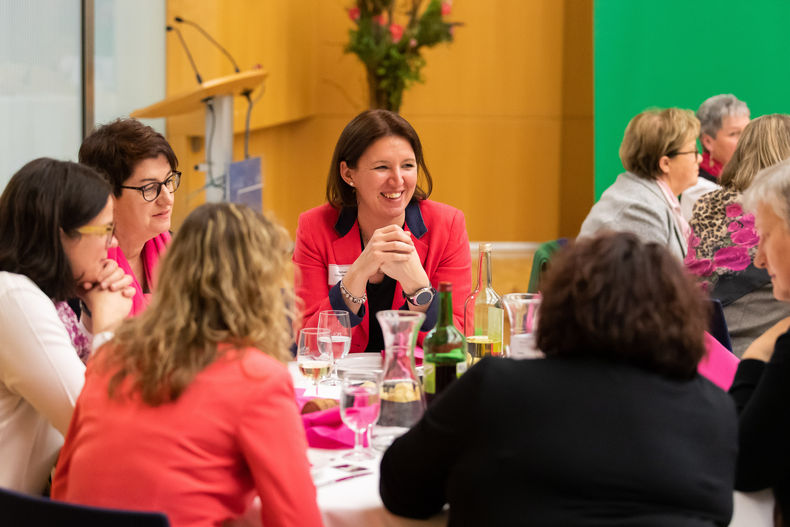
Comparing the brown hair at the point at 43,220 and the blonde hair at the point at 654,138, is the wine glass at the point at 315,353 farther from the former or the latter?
the blonde hair at the point at 654,138

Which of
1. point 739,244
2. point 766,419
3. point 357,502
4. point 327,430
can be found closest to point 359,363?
point 327,430

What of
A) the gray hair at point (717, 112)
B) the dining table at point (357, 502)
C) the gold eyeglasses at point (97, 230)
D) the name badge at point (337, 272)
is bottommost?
the dining table at point (357, 502)

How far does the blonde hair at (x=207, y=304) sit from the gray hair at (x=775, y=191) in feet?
3.28

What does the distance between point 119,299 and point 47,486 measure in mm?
438

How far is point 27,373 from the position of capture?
164 centimetres

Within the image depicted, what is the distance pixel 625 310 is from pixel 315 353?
93 centimetres

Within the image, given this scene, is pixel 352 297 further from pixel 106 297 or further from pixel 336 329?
pixel 106 297

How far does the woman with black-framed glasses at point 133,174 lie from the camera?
2422 millimetres

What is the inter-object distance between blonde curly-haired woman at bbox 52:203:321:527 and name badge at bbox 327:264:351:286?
1288mm

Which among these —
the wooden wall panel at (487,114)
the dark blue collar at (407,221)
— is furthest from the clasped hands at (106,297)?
the wooden wall panel at (487,114)

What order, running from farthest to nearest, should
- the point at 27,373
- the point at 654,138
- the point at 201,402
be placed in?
the point at 654,138, the point at 27,373, the point at 201,402

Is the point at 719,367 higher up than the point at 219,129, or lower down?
lower down

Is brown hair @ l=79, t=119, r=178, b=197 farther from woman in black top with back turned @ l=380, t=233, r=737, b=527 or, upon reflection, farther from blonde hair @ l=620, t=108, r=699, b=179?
blonde hair @ l=620, t=108, r=699, b=179

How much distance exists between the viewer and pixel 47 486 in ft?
5.98
